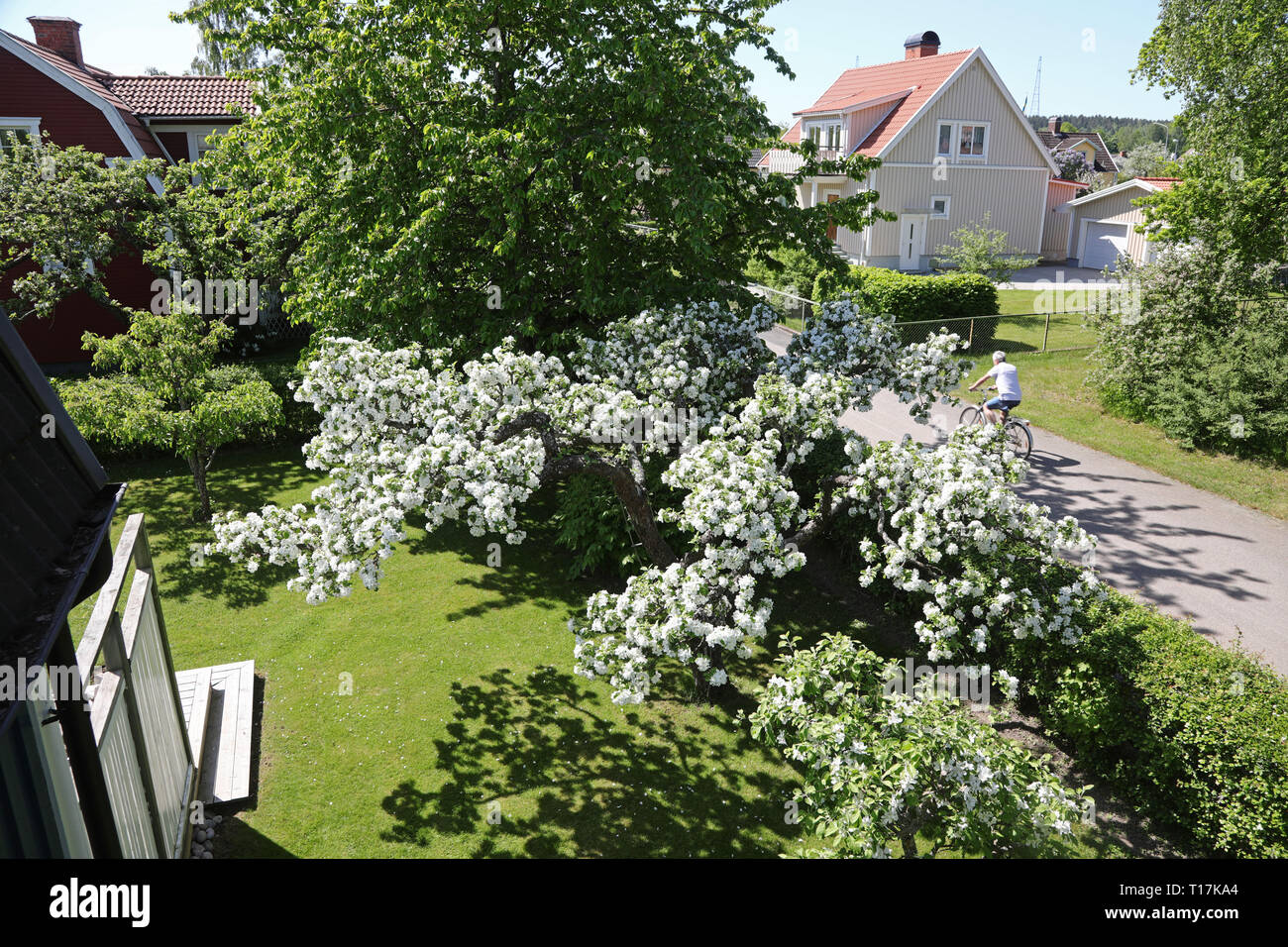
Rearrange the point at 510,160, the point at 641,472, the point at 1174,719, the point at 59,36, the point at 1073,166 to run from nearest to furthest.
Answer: the point at 1174,719
the point at 641,472
the point at 510,160
the point at 59,36
the point at 1073,166

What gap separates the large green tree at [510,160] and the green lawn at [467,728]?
14.3 ft

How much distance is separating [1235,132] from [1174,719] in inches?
714

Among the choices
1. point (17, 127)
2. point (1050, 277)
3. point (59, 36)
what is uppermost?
point (59, 36)

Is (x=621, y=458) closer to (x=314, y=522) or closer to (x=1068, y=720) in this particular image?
(x=314, y=522)

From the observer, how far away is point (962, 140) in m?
39.4

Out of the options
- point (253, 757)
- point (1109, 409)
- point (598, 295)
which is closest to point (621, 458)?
point (598, 295)

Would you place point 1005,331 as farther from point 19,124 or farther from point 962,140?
point 19,124

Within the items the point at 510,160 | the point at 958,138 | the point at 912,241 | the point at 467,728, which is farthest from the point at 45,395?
the point at 958,138

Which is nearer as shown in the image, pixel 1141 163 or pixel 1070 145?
pixel 1070 145

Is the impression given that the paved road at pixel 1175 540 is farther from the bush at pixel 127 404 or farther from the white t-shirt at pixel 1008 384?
the bush at pixel 127 404

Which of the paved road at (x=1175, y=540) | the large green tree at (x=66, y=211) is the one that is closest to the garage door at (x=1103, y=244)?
the paved road at (x=1175, y=540)

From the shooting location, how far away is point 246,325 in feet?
80.5

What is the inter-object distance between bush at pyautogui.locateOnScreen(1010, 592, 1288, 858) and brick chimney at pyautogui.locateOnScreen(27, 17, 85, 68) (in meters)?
32.2

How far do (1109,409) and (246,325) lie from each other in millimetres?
23701
